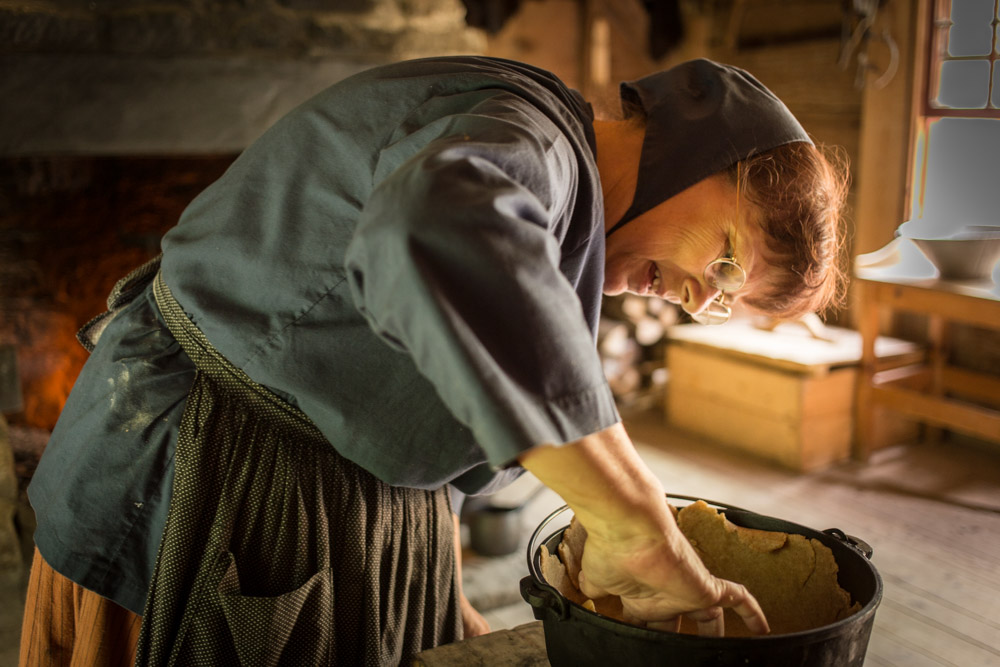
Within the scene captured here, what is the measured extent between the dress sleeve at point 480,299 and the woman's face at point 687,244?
1.43 ft

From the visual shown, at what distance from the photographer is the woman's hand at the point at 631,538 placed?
749 mm

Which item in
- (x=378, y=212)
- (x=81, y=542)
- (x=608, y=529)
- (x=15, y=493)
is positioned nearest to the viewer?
(x=378, y=212)

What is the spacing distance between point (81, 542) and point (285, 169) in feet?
1.81

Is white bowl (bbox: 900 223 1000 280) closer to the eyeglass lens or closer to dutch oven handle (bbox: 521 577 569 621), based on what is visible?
the eyeglass lens

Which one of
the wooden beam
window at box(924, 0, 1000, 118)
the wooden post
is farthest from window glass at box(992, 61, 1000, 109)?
the wooden beam

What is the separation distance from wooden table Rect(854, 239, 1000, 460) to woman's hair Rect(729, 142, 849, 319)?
85.5 inches

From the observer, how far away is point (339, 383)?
100 cm

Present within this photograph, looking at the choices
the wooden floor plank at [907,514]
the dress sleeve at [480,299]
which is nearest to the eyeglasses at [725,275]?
the dress sleeve at [480,299]

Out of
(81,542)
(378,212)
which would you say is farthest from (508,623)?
(378,212)

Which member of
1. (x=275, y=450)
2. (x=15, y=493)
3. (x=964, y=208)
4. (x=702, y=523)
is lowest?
(x=15, y=493)

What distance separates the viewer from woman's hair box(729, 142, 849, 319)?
1.06 metres

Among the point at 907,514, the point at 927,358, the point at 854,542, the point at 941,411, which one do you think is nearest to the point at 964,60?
the point at 927,358

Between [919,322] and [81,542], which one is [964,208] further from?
[81,542]

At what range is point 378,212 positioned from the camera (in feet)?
2.27
